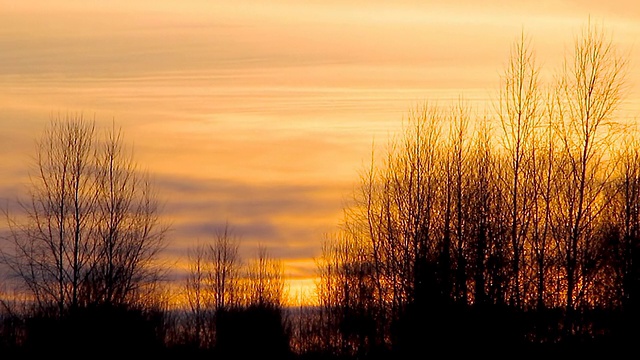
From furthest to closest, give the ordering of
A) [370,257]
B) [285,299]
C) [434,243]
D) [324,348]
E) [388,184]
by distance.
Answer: [285,299] < [324,348] < [370,257] < [388,184] < [434,243]

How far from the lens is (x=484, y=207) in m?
30.4

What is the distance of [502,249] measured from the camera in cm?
2989

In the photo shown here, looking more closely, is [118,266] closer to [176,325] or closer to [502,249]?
[502,249]

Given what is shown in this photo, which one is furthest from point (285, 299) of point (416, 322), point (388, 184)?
point (416, 322)

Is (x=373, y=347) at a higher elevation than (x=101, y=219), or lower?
lower

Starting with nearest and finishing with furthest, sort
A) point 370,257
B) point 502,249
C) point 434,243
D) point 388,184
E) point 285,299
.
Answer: point 502,249, point 434,243, point 388,184, point 370,257, point 285,299

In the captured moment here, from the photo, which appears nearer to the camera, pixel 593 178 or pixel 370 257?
pixel 593 178

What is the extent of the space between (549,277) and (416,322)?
4220 millimetres

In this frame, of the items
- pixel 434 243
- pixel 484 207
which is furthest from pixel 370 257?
pixel 484 207

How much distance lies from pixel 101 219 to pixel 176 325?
1545 centimetres

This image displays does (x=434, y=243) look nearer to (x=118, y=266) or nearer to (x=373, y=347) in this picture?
(x=373, y=347)

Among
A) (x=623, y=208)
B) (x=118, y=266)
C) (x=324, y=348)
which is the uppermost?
(x=623, y=208)

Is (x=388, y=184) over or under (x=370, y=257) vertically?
over

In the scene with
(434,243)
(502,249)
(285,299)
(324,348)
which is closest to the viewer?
(502,249)
